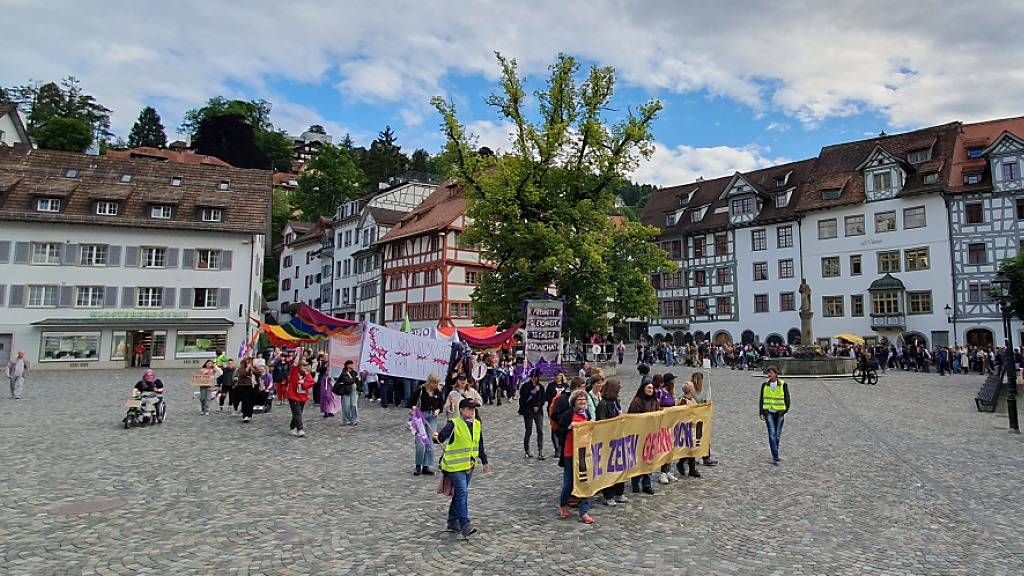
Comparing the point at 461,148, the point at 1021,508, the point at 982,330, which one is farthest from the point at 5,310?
the point at 982,330

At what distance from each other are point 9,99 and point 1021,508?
390 ft

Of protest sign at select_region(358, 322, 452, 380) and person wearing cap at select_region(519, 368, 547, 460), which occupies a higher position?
protest sign at select_region(358, 322, 452, 380)

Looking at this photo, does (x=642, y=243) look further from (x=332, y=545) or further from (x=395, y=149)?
(x=395, y=149)

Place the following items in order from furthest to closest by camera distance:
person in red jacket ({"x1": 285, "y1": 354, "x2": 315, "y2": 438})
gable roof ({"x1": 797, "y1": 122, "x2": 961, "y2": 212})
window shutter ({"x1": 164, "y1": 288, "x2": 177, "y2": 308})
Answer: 1. gable roof ({"x1": 797, "y1": 122, "x2": 961, "y2": 212})
2. window shutter ({"x1": 164, "y1": 288, "x2": 177, "y2": 308})
3. person in red jacket ({"x1": 285, "y1": 354, "x2": 315, "y2": 438})

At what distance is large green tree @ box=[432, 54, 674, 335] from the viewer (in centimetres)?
3069

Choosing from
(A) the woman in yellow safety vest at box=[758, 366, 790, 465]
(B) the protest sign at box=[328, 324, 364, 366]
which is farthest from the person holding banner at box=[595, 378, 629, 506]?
(B) the protest sign at box=[328, 324, 364, 366]

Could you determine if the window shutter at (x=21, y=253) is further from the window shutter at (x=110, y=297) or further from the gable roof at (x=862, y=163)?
the gable roof at (x=862, y=163)

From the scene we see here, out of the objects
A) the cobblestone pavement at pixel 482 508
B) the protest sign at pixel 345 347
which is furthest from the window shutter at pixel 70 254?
the protest sign at pixel 345 347

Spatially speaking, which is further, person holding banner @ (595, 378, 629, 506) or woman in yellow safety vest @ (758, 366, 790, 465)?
woman in yellow safety vest @ (758, 366, 790, 465)

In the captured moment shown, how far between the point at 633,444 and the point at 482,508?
2.37m

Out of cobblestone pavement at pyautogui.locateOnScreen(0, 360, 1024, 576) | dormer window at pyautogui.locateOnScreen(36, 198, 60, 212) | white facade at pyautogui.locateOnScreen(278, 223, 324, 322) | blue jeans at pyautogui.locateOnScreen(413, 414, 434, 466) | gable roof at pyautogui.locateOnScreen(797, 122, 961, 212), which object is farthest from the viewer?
white facade at pyautogui.locateOnScreen(278, 223, 324, 322)

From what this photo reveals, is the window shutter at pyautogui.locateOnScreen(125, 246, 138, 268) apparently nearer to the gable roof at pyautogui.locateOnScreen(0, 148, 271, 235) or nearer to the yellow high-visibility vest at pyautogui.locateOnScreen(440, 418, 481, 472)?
the gable roof at pyautogui.locateOnScreen(0, 148, 271, 235)

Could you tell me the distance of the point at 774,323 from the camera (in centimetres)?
5112

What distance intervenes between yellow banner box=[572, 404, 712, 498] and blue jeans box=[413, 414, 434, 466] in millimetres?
3470
